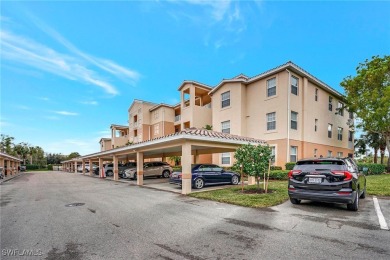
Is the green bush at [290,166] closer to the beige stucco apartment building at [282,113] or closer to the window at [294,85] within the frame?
the beige stucco apartment building at [282,113]

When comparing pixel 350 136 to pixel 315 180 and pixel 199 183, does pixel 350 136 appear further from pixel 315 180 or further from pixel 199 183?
pixel 315 180

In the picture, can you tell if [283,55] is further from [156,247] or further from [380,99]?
[156,247]

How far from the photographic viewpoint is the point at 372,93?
19.7 meters

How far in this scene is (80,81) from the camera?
24.0 metres

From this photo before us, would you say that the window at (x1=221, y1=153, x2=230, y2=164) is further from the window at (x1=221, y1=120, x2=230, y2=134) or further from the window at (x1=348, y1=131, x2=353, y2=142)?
the window at (x1=348, y1=131, x2=353, y2=142)

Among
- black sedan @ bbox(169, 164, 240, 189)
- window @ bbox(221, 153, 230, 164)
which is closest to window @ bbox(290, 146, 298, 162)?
window @ bbox(221, 153, 230, 164)

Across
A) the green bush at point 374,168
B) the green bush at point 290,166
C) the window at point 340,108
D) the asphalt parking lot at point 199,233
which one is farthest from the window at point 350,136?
the asphalt parking lot at point 199,233

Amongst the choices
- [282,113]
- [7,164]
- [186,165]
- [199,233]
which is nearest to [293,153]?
[282,113]

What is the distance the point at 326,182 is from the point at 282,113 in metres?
12.3

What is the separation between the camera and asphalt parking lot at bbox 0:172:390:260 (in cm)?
417

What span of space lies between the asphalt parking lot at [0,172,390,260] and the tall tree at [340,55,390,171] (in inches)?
603

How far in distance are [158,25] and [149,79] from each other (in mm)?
14558

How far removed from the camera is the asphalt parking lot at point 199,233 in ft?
13.7

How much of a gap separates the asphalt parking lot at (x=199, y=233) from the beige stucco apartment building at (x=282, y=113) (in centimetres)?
1111
